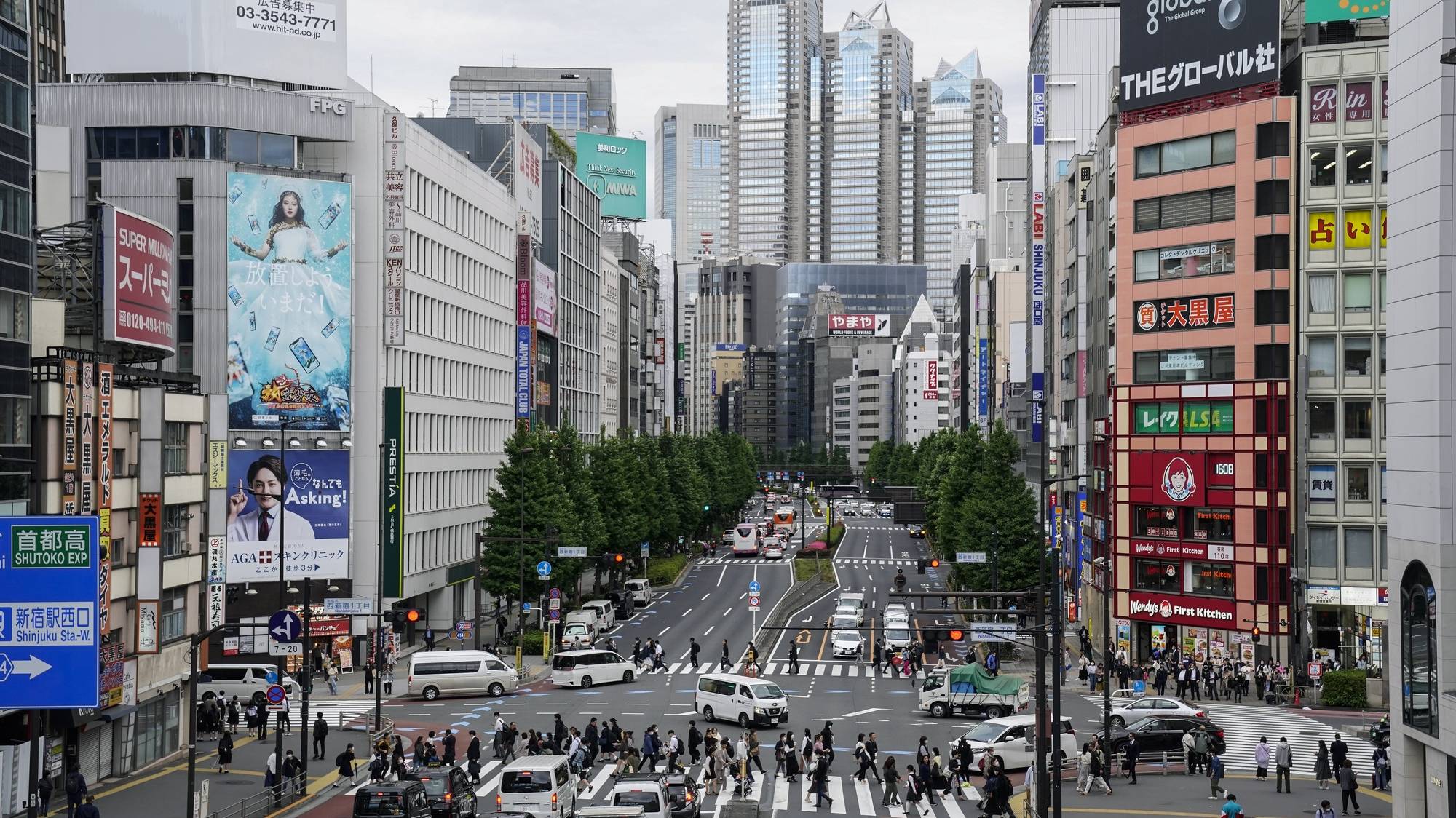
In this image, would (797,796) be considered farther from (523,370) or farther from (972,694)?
(523,370)

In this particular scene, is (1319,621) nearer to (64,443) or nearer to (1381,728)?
(1381,728)

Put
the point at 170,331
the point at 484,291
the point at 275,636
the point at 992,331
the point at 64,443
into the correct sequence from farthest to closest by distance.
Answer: the point at 992,331, the point at 484,291, the point at 170,331, the point at 275,636, the point at 64,443

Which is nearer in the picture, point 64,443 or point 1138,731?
point 64,443

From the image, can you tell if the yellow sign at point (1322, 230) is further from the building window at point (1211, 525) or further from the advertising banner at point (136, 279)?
the advertising banner at point (136, 279)

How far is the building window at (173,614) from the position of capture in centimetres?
4506

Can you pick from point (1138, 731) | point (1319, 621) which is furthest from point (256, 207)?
point (1319, 621)

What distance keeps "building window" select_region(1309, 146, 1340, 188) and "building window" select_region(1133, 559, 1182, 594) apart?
A: 1817 centimetres

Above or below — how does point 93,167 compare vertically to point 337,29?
below

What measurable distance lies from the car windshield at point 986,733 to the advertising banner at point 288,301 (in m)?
36.9

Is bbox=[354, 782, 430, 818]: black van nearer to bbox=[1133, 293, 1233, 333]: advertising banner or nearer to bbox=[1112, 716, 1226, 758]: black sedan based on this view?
bbox=[1112, 716, 1226, 758]: black sedan

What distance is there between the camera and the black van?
34312 mm

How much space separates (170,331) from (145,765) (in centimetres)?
1408

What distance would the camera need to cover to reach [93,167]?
67.4 m

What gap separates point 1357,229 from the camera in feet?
206
